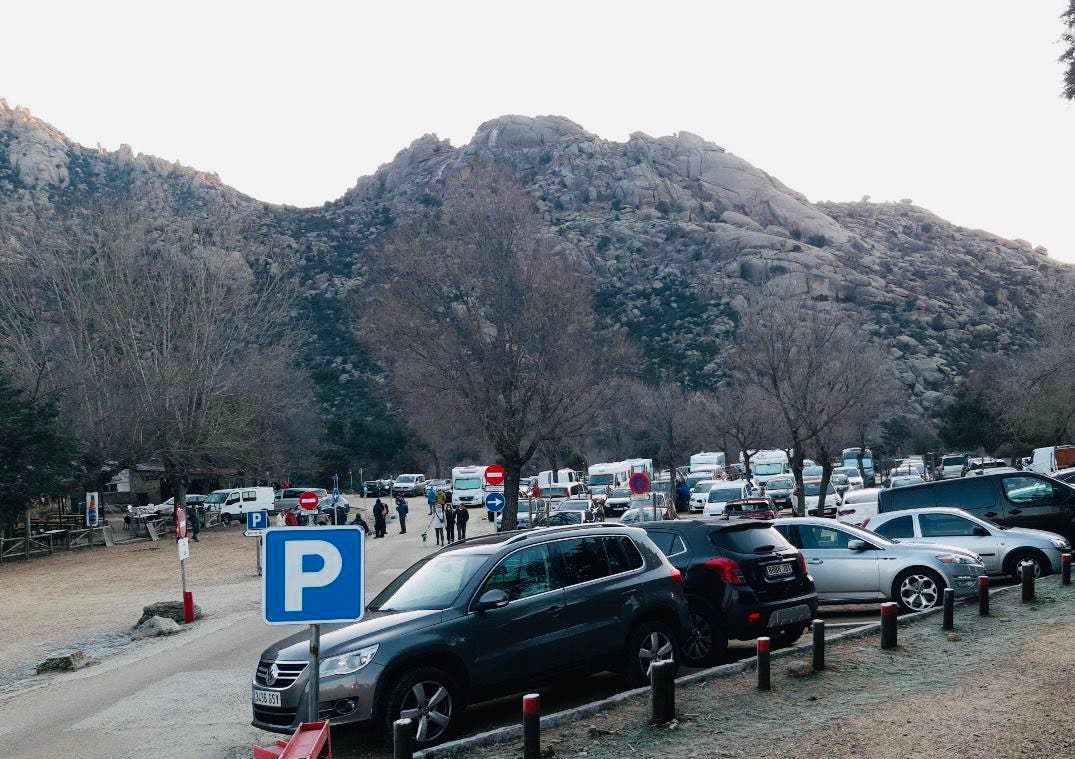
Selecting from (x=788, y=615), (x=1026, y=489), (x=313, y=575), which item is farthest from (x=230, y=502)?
(x=313, y=575)

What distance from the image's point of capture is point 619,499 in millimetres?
43094

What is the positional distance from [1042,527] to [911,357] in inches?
2449

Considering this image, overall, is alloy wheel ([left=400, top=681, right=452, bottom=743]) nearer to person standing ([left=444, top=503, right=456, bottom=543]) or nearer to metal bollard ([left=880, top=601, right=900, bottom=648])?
metal bollard ([left=880, top=601, right=900, bottom=648])

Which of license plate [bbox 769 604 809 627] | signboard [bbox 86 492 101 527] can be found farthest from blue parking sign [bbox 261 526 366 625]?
signboard [bbox 86 492 101 527]

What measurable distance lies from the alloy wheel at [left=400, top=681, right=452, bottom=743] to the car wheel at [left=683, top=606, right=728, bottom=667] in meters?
3.47

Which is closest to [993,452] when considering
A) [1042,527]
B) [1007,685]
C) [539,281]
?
[539,281]

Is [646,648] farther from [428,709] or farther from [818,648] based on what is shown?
[428,709]

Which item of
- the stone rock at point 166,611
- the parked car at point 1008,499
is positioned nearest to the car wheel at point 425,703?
the stone rock at point 166,611

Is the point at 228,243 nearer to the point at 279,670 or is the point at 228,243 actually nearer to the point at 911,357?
the point at 279,670

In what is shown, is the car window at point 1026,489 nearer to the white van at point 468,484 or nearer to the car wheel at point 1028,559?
the car wheel at point 1028,559

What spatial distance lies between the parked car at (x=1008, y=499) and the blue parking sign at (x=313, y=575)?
15.1 meters

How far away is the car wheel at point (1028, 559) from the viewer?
51.7 ft

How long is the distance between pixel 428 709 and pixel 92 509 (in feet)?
132

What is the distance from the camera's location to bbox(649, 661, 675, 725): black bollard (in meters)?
7.64
